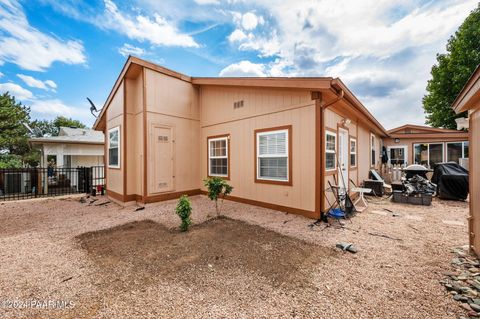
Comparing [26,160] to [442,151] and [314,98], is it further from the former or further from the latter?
[442,151]

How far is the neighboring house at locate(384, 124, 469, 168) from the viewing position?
1226 centimetres

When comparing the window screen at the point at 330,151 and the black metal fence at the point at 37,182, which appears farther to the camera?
the black metal fence at the point at 37,182

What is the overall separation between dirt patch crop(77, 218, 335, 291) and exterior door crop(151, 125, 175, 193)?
2.38m

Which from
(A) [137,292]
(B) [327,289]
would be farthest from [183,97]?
(B) [327,289]

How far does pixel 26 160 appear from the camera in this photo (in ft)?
63.5

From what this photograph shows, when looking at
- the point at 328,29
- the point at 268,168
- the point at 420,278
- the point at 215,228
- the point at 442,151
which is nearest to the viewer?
the point at 420,278

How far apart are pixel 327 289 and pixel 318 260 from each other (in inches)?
27.9

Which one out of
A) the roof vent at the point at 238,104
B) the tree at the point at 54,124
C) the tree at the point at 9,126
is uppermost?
the tree at the point at 54,124

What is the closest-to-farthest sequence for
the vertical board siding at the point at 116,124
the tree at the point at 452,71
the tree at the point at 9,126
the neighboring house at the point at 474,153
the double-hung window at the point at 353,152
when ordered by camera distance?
the neighboring house at the point at 474,153 < the vertical board siding at the point at 116,124 < the double-hung window at the point at 353,152 < the tree at the point at 452,71 < the tree at the point at 9,126

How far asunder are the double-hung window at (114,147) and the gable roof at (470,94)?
8549 mm

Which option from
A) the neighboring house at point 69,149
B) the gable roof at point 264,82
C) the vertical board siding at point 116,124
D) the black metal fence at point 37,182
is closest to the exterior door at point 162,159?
the vertical board siding at point 116,124

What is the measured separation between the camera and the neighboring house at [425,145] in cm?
1226

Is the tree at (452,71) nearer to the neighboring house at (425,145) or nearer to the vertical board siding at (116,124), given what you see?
the neighboring house at (425,145)

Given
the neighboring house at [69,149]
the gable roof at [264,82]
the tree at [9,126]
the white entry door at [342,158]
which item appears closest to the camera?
the gable roof at [264,82]
